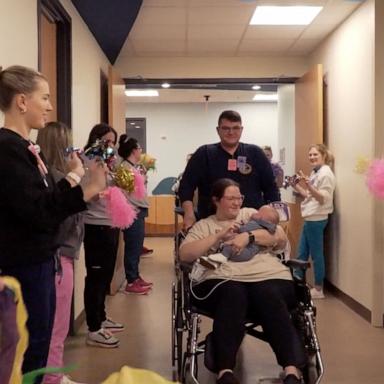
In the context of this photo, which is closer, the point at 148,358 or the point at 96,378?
the point at 96,378

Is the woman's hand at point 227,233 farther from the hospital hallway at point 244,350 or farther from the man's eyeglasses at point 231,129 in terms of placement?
the hospital hallway at point 244,350

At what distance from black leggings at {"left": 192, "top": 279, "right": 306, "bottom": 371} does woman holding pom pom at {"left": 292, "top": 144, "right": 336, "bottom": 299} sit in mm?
2358

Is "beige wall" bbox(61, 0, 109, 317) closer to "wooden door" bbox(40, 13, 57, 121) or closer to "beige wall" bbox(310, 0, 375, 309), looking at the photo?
"wooden door" bbox(40, 13, 57, 121)

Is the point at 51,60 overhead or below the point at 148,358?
overhead

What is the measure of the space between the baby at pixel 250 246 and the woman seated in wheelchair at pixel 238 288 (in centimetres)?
2

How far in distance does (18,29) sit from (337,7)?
279 cm

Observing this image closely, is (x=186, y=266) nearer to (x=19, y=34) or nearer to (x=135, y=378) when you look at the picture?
(x=19, y=34)

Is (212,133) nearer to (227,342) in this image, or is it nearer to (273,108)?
(273,108)

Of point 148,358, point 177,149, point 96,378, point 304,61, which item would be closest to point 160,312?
point 148,358

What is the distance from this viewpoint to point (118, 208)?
Answer: 3096 millimetres

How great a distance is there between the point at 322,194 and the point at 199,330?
102 inches

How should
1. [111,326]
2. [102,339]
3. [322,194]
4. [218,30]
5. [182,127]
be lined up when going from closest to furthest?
[102,339]
[111,326]
[322,194]
[218,30]
[182,127]

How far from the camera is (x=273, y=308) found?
255cm

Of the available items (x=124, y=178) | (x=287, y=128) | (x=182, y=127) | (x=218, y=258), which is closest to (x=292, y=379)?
(x=218, y=258)
